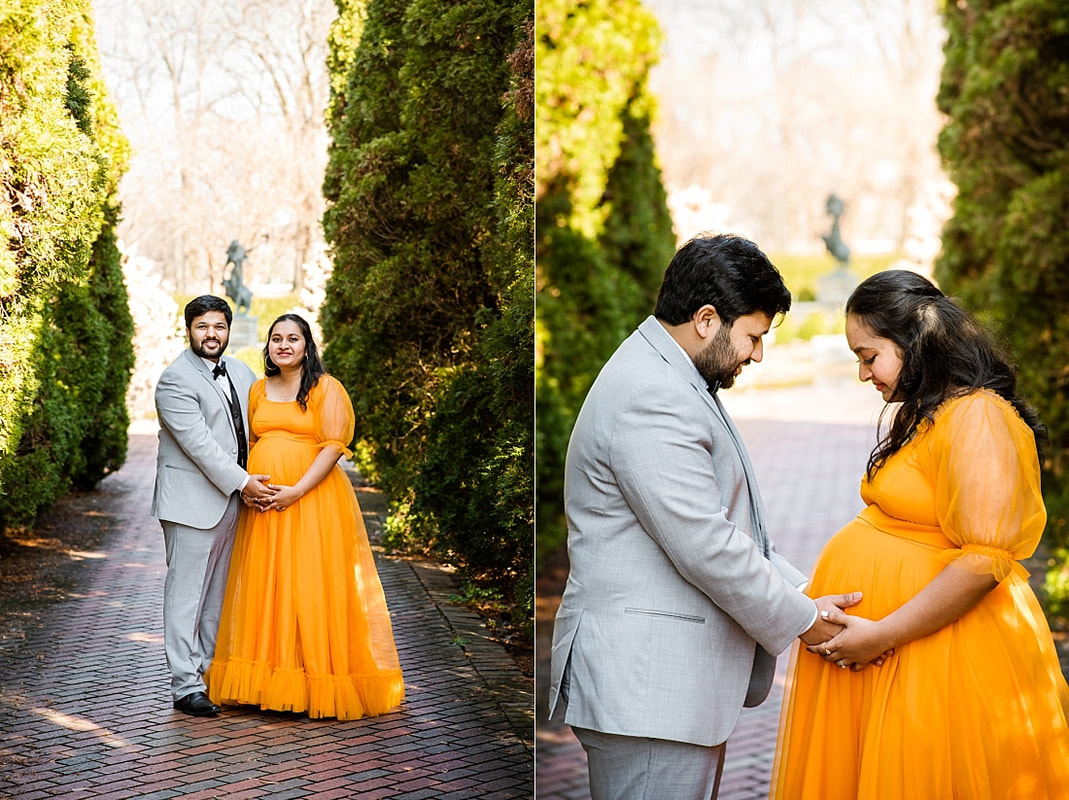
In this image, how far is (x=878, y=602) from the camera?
2318 mm

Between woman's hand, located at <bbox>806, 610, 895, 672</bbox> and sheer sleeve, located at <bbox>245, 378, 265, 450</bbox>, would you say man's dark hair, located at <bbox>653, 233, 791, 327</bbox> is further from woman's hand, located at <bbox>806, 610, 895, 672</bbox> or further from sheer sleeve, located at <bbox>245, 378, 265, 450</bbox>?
sheer sleeve, located at <bbox>245, 378, 265, 450</bbox>

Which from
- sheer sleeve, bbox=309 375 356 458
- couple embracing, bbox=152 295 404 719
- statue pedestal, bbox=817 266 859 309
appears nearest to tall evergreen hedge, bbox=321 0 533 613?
sheer sleeve, bbox=309 375 356 458

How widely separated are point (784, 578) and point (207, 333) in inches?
55.3

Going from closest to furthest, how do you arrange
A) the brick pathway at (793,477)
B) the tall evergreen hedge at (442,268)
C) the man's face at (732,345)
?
1. the man's face at (732,345)
2. the tall evergreen hedge at (442,268)
3. the brick pathway at (793,477)

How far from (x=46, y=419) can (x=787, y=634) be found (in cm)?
165

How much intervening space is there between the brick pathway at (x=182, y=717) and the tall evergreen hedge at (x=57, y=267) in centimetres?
11

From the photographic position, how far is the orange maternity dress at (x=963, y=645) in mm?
2164

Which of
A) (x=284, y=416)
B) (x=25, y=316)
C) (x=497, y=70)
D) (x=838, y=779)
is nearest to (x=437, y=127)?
(x=497, y=70)

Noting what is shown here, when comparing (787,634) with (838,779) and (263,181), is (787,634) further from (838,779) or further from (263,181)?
(263,181)

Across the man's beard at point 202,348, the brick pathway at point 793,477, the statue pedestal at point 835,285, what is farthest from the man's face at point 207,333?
the statue pedestal at point 835,285

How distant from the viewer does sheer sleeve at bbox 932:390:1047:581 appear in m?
2.14

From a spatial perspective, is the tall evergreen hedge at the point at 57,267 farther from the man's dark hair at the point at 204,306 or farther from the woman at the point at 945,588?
the woman at the point at 945,588

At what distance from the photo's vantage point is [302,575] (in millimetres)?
2846

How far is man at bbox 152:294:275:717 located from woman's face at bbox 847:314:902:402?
4.59 ft
